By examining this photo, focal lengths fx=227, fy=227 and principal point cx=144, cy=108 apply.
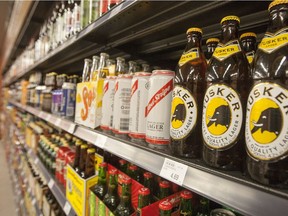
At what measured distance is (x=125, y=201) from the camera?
812 mm

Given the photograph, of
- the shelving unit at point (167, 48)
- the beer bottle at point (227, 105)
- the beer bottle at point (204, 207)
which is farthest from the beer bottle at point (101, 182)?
the beer bottle at point (227, 105)

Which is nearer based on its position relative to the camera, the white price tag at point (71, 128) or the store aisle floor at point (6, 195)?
the white price tag at point (71, 128)

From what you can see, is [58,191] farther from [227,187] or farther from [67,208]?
[227,187]

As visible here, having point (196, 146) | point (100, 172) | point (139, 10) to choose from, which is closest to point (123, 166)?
point (100, 172)

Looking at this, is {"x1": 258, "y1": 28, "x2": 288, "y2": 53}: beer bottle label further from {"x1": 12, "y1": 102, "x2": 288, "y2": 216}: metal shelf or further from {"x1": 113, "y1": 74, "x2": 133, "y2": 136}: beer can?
{"x1": 113, "y1": 74, "x2": 133, "y2": 136}: beer can

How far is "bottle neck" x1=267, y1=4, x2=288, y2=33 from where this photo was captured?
16.7 inches

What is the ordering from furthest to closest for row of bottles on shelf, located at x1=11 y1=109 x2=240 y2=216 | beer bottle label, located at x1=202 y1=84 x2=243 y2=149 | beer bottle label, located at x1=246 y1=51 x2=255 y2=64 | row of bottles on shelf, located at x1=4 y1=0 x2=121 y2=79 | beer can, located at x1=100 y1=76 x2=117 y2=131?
row of bottles on shelf, located at x1=4 y1=0 x2=121 y2=79 < beer can, located at x1=100 y1=76 x2=117 y2=131 < row of bottles on shelf, located at x1=11 y1=109 x2=240 y2=216 < beer bottle label, located at x1=246 y1=51 x2=255 y2=64 < beer bottle label, located at x1=202 y1=84 x2=243 y2=149

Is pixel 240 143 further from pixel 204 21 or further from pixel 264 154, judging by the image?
pixel 204 21

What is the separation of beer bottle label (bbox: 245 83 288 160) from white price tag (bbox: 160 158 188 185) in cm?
17

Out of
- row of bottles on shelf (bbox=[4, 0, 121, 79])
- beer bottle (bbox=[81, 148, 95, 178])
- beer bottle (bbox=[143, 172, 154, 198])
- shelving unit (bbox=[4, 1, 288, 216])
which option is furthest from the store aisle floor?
beer bottle (bbox=[143, 172, 154, 198])

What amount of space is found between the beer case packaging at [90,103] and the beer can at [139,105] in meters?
0.32

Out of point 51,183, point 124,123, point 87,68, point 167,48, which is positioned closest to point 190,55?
point 124,123

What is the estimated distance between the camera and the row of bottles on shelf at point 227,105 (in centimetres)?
40

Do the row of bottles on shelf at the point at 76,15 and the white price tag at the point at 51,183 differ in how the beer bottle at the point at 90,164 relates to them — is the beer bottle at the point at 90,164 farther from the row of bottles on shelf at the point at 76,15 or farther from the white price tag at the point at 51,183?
the row of bottles on shelf at the point at 76,15
